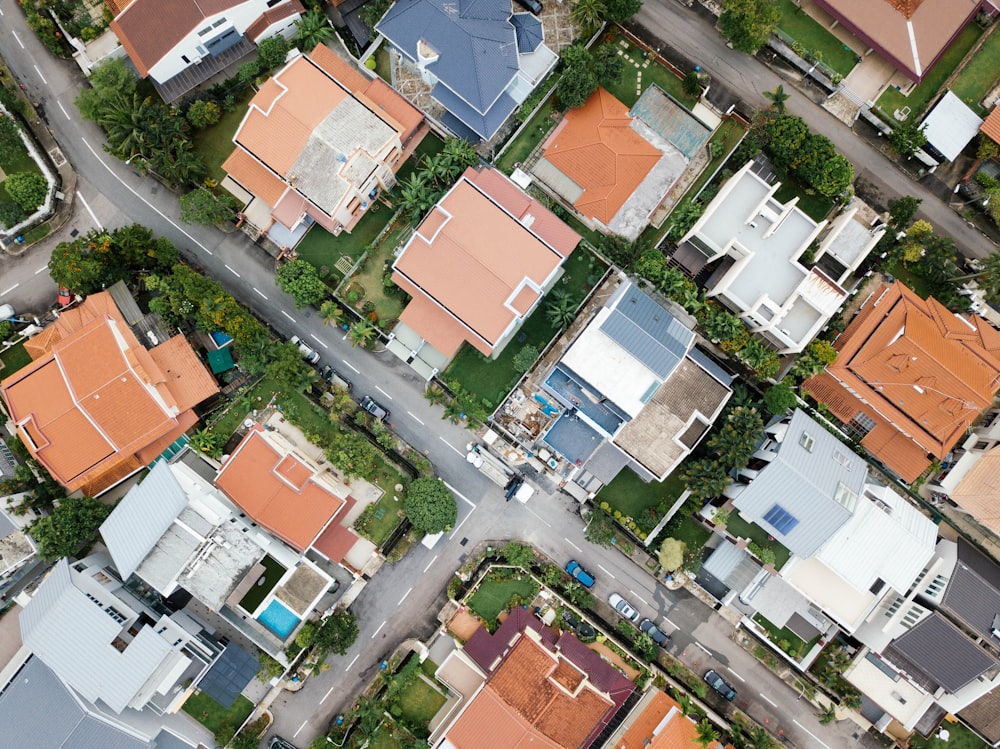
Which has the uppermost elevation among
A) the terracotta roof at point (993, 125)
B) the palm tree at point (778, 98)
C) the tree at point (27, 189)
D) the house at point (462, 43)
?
the terracotta roof at point (993, 125)

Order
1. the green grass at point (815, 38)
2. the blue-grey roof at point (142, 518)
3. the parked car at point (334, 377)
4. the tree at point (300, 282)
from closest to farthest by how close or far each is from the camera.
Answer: the blue-grey roof at point (142, 518) → the tree at point (300, 282) → the green grass at point (815, 38) → the parked car at point (334, 377)

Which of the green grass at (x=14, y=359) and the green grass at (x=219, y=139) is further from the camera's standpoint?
the green grass at (x=219, y=139)

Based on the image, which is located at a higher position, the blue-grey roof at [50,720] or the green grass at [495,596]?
the green grass at [495,596]

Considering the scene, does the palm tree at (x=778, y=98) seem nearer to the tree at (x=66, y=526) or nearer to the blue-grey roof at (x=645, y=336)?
the blue-grey roof at (x=645, y=336)

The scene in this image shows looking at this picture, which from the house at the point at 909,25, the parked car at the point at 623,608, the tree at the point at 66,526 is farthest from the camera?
the parked car at the point at 623,608

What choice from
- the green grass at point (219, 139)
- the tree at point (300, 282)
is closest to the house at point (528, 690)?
the tree at point (300, 282)

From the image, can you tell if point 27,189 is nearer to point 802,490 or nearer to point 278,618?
point 278,618

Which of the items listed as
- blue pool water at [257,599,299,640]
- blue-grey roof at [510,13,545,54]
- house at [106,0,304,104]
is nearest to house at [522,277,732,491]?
blue-grey roof at [510,13,545,54]
